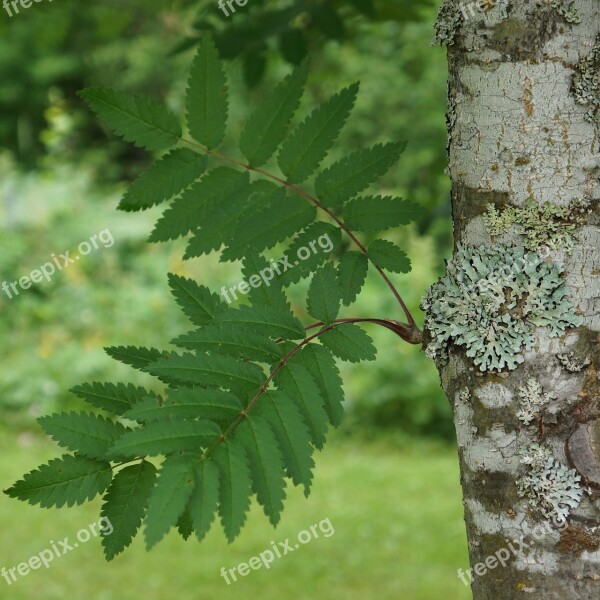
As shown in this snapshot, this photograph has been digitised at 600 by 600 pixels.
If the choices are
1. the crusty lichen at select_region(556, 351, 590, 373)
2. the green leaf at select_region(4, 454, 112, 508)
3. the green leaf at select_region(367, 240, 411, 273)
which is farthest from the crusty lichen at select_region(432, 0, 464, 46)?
the green leaf at select_region(4, 454, 112, 508)

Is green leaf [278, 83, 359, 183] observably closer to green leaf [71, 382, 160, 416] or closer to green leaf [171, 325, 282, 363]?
green leaf [171, 325, 282, 363]

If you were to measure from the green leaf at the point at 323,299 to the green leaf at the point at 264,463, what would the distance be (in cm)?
24

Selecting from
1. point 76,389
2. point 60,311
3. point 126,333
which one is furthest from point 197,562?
point 76,389

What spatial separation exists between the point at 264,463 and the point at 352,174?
2.03 feet

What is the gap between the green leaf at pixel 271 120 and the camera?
1.45 m

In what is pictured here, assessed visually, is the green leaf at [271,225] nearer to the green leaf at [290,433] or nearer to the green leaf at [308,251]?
the green leaf at [308,251]

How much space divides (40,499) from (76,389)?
6.5 inches

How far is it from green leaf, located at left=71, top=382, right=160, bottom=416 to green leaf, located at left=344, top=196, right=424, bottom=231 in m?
0.50

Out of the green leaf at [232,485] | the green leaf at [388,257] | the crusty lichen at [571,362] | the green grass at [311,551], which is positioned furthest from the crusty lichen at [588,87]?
the green grass at [311,551]

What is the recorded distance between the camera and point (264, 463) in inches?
42.3

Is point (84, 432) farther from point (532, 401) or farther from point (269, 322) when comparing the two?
point (532, 401)

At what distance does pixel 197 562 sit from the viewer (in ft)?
15.8

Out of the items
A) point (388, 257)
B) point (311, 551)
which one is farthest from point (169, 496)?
point (311, 551)

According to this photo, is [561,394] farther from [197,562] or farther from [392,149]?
[197,562]
